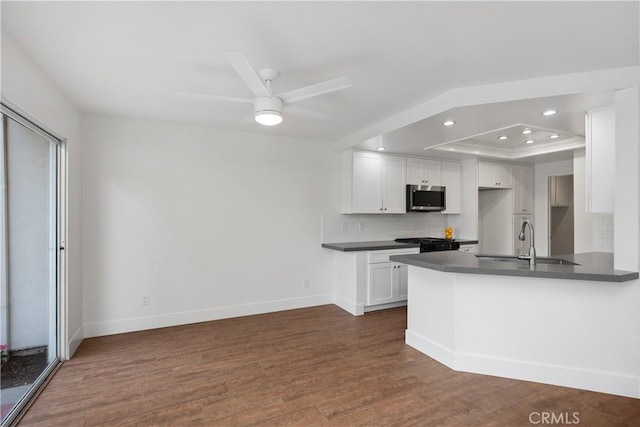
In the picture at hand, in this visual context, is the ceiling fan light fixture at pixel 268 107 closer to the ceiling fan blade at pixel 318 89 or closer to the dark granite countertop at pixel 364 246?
the ceiling fan blade at pixel 318 89

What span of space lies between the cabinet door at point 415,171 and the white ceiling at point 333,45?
186 cm

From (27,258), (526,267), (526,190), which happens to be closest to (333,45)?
(526,267)

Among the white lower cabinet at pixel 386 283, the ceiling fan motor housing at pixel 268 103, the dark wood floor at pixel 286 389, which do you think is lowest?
the dark wood floor at pixel 286 389

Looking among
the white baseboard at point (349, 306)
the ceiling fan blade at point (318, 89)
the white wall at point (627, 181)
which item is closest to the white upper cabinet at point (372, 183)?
the white baseboard at point (349, 306)

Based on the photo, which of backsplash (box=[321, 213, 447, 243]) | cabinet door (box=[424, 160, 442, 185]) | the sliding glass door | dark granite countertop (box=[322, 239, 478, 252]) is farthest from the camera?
cabinet door (box=[424, 160, 442, 185])

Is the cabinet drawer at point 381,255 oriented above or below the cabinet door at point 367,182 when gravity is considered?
below

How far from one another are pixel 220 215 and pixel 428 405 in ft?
9.91

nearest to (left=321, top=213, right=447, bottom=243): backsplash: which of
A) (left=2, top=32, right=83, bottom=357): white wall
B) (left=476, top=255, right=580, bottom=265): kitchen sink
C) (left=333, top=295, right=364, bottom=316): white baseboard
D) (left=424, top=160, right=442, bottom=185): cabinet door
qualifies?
(left=424, top=160, right=442, bottom=185): cabinet door

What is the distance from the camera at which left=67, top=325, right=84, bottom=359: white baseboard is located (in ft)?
9.45

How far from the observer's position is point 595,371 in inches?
92.2

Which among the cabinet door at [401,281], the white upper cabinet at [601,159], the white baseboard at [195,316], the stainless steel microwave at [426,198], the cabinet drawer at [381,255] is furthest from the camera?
the stainless steel microwave at [426,198]

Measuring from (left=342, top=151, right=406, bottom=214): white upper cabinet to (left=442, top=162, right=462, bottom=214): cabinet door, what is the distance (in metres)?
0.85

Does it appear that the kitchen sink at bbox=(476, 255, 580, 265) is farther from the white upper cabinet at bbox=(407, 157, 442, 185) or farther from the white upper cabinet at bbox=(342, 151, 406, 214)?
the white upper cabinet at bbox=(407, 157, 442, 185)

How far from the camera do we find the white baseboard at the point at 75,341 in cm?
288
